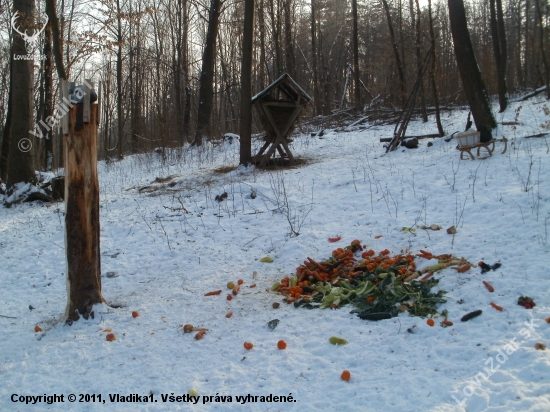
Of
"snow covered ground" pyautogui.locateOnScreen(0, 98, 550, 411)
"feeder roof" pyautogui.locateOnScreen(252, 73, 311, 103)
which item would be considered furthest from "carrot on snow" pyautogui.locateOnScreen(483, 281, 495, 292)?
"feeder roof" pyautogui.locateOnScreen(252, 73, 311, 103)

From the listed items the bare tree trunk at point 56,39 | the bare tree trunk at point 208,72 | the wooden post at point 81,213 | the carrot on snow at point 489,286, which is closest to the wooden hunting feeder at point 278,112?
the bare tree trunk at point 56,39

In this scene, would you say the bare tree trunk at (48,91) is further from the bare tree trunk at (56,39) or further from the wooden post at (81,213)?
the wooden post at (81,213)

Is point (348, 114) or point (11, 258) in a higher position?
point (348, 114)

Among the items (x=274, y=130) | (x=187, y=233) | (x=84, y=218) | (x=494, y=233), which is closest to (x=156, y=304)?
(x=84, y=218)

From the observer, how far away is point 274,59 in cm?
2388

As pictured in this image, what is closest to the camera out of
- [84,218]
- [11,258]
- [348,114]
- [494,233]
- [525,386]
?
[525,386]

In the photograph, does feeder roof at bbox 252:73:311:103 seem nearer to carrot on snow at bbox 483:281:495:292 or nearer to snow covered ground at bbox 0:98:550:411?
snow covered ground at bbox 0:98:550:411

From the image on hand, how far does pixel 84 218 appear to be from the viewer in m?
4.15

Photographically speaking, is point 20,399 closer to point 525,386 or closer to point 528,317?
point 525,386

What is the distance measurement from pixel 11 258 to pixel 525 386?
22.6ft

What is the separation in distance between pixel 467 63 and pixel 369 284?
7232 millimetres

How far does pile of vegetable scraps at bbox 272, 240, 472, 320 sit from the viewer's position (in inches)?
155

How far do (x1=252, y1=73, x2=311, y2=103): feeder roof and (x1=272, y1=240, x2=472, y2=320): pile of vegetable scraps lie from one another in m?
5.99

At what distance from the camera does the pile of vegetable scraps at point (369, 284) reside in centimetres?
394
